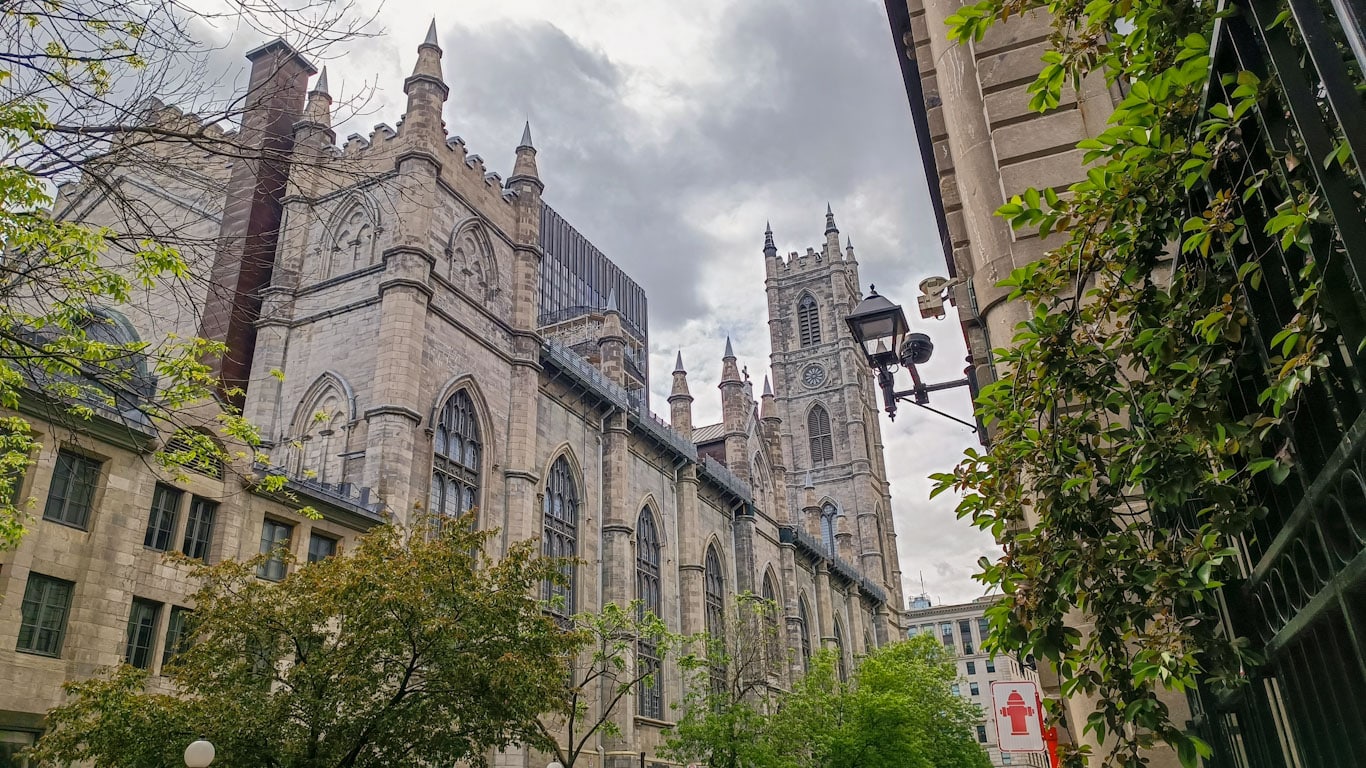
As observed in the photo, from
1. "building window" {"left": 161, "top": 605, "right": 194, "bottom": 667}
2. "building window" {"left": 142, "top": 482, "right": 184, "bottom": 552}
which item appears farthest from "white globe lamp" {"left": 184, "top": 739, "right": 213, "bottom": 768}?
"building window" {"left": 142, "top": 482, "right": 184, "bottom": 552}

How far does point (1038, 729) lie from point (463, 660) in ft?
29.2

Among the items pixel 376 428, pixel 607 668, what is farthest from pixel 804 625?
pixel 376 428

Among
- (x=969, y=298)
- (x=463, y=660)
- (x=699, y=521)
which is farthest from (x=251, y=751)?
(x=699, y=521)

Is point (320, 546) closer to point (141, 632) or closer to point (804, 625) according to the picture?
point (141, 632)

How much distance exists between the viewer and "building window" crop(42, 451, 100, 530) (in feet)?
57.2

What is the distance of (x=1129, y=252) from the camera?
12.7 ft

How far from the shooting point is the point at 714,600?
44.3 m

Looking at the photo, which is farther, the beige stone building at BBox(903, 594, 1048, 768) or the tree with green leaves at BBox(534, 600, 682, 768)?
the beige stone building at BBox(903, 594, 1048, 768)

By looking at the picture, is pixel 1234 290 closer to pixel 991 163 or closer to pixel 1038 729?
pixel 991 163

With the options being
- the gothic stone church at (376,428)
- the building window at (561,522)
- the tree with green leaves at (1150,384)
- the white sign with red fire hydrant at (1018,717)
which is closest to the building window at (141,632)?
the gothic stone church at (376,428)

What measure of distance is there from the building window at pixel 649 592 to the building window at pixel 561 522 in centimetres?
388

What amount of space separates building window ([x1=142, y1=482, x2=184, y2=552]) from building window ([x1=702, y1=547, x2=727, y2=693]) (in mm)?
24289

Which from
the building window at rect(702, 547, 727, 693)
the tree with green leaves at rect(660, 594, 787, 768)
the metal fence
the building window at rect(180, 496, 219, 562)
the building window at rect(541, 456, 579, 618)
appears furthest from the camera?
the building window at rect(702, 547, 727, 693)

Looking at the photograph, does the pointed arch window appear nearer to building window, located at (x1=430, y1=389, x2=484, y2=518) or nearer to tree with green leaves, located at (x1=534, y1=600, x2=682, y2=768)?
tree with green leaves, located at (x1=534, y1=600, x2=682, y2=768)
